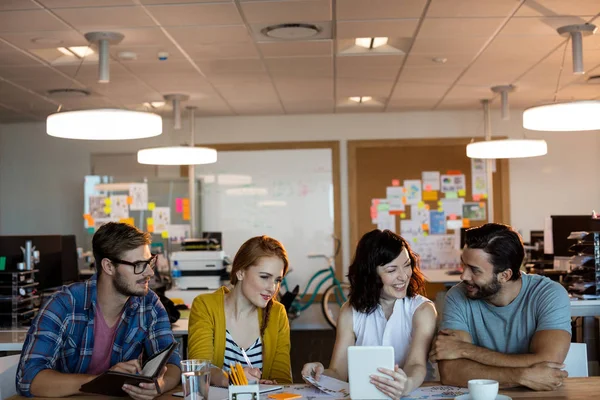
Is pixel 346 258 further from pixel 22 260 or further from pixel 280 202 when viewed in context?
pixel 22 260

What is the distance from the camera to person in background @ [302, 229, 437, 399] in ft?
8.50

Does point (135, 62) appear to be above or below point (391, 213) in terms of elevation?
above

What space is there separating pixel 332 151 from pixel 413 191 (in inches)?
41.1

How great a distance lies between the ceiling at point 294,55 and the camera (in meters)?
4.24

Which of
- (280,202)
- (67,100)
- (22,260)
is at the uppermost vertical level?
(67,100)

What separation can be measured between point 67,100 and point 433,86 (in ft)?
11.6

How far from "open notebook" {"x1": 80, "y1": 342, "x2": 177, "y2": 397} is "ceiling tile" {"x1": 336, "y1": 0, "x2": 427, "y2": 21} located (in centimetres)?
256

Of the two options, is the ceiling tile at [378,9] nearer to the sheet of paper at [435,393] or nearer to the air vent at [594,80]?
the sheet of paper at [435,393]

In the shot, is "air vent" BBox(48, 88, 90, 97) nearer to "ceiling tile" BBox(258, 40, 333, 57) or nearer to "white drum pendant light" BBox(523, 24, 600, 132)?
"ceiling tile" BBox(258, 40, 333, 57)

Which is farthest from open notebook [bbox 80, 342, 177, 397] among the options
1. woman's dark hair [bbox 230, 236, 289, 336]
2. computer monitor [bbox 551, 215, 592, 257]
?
computer monitor [bbox 551, 215, 592, 257]

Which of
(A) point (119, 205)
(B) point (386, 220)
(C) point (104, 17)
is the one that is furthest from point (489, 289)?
(A) point (119, 205)

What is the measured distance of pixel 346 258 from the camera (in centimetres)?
834

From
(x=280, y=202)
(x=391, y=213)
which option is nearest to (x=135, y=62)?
(x=280, y=202)

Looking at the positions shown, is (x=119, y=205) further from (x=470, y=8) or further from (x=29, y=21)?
(x=470, y=8)
